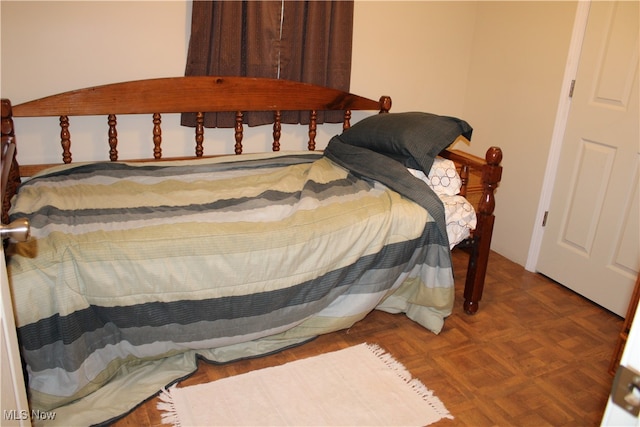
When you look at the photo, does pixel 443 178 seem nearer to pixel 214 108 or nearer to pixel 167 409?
pixel 214 108

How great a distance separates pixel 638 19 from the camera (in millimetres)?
2459

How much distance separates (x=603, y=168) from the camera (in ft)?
8.82

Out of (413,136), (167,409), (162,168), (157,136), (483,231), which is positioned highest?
(413,136)

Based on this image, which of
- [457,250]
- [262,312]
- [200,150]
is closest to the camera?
[262,312]

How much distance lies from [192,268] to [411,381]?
3.07 feet

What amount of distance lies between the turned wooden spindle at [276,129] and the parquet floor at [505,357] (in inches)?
42.0

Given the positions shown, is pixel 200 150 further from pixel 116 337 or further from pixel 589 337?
pixel 589 337

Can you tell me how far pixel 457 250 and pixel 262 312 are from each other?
1.61 m

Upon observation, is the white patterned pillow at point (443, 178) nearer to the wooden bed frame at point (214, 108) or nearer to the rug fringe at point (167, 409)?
the wooden bed frame at point (214, 108)

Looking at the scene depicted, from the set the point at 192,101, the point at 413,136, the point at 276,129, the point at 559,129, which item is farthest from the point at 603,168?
the point at 192,101

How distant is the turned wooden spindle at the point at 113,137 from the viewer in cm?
258

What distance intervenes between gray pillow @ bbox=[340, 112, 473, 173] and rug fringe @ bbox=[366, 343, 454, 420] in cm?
82

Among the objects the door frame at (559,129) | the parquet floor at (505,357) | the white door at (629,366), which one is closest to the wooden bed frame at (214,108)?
the parquet floor at (505,357)

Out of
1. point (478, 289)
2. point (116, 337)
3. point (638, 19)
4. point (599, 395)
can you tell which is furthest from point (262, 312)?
point (638, 19)
